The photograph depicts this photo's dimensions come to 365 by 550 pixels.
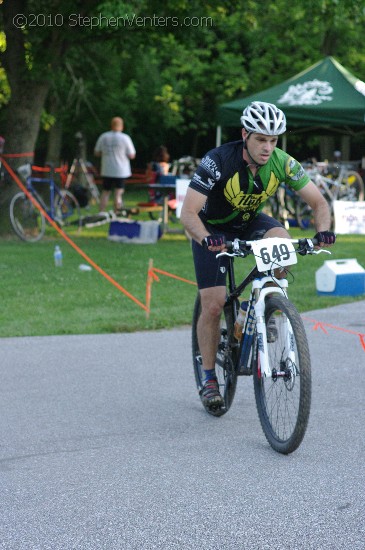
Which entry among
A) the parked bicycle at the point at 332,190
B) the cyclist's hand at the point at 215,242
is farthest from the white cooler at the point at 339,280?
the parked bicycle at the point at 332,190

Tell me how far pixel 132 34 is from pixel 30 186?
136 inches

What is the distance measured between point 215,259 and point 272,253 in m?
0.68

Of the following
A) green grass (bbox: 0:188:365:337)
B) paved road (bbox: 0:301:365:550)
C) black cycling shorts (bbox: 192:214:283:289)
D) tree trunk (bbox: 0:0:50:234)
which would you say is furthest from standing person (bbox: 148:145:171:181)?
black cycling shorts (bbox: 192:214:283:289)

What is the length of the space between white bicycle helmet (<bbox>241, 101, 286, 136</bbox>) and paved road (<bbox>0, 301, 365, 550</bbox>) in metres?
1.68

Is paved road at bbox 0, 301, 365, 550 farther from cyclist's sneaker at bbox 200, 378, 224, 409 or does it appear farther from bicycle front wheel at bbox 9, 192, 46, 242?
bicycle front wheel at bbox 9, 192, 46, 242

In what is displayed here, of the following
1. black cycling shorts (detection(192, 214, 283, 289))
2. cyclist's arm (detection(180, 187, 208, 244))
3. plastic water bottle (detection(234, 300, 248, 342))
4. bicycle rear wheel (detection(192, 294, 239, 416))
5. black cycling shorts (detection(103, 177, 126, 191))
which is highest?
cyclist's arm (detection(180, 187, 208, 244))

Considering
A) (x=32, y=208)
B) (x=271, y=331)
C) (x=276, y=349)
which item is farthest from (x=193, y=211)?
(x=32, y=208)

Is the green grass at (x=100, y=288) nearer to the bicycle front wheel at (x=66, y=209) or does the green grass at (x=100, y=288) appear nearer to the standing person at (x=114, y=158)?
the bicycle front wheel at (x=66, y=209)

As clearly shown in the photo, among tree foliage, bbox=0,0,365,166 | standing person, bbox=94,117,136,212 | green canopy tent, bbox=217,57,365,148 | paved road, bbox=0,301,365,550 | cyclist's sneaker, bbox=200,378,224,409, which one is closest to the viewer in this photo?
paved road, bbox=0,301,365,550

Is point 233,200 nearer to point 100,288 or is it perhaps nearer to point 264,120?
point 264,120

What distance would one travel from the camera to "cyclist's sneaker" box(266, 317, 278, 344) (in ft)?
19.1

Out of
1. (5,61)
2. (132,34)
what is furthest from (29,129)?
(132,34)

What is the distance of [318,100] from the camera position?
19203 mm

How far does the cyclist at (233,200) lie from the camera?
591cm
